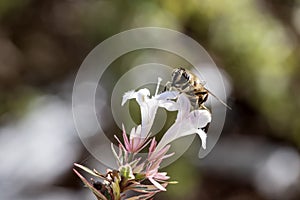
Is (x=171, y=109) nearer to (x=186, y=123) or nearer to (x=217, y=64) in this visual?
(x=186, y=123)

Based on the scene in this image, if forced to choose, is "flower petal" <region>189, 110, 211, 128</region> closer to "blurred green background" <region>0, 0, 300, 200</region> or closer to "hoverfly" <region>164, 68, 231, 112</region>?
"hoverfly" <region>164, 68, 231, 112</region>

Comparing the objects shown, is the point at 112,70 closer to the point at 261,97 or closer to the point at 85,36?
the point at 85,36

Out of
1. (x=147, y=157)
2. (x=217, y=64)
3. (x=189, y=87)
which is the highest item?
(x=217, y=64)

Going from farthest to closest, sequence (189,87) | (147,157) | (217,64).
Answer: (217,64) < (189,87) < (147,157)

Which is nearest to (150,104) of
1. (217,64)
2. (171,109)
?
(171,109)

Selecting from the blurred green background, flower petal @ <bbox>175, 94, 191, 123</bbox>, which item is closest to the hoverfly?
flower petal @ <bbox>175, 94, 191, 123</bbox>

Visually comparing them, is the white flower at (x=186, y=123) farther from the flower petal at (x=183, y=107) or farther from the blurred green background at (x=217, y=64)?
the blurred green background at (x=217, y=64)

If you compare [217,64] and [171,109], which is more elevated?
[217,64]
